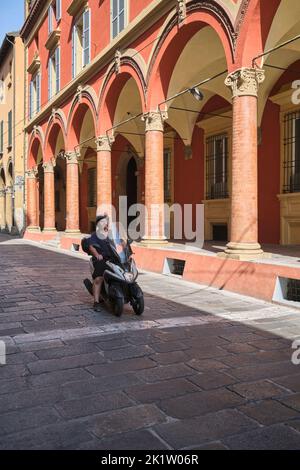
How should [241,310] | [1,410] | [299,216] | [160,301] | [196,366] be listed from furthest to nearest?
[299,216] → [160,301] → [241,310] → [196,366] → [1,410]

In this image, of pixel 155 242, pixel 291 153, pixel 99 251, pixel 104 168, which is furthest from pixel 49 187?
pixel 99 251

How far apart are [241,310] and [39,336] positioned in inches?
113

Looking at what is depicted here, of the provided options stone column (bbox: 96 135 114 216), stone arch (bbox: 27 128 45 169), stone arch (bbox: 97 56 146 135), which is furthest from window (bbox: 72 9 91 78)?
stone arch (bbox: 27 128 45 169)

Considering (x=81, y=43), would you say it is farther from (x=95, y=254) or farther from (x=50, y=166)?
(x=95, y=254)

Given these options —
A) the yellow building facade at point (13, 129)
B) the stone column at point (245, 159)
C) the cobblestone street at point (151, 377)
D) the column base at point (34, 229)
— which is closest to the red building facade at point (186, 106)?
the stone column at point (245, 159)

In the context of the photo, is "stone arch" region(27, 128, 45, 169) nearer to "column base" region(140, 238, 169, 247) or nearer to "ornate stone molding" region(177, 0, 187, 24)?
"column base" region(140, 238, 169, 247)

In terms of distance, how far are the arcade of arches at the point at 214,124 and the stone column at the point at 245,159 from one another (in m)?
0.02

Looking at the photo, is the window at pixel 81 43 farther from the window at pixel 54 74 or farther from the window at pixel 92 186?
the window at pixel 92 186

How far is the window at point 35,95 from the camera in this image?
73.9 ft

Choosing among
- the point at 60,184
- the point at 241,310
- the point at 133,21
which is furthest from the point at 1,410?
the point at 60,184

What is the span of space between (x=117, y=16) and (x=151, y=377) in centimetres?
1205

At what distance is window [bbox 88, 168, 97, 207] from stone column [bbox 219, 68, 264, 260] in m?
16.1
